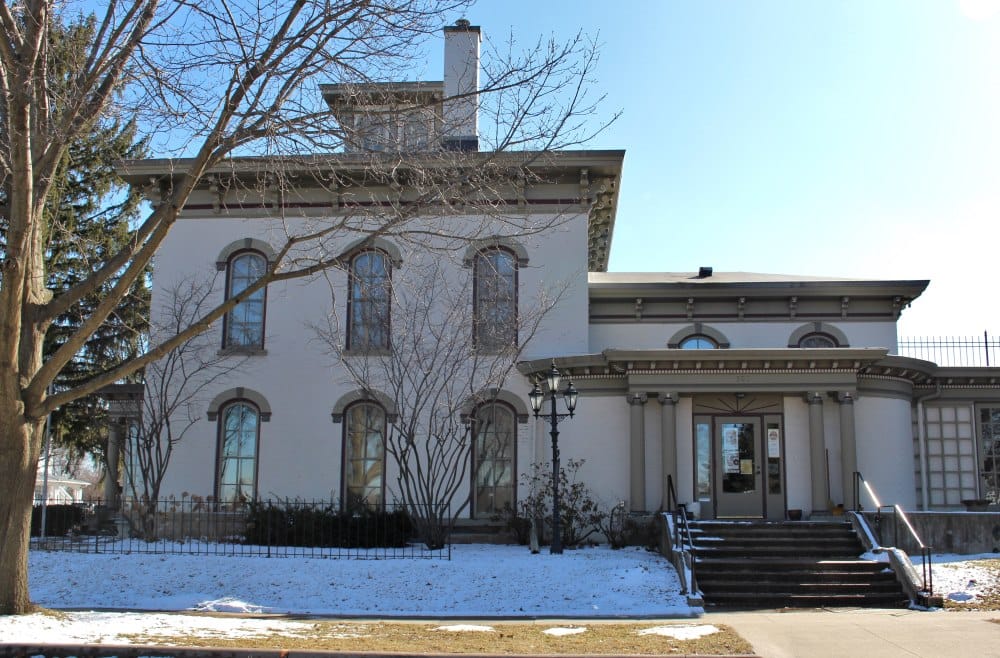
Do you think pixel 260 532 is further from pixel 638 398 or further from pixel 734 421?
pixel 734 421

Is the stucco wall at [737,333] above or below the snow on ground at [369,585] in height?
above

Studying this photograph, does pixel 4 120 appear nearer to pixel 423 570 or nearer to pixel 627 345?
pixel 423 570

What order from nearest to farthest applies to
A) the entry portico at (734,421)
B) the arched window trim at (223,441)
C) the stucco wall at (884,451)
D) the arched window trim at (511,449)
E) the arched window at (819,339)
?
1. the entry portico at (734,421)
2. the stucco wall at (884,451)
3. the arched window trim at (511,449)
4. the arched window trim at (223,441)
5. the arched window at (819,339)

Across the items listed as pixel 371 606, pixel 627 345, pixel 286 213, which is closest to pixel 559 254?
pixel 627 345

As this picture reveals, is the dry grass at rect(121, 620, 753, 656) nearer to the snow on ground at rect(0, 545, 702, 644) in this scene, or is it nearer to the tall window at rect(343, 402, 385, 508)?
the snow on ground at rect(0, 545, 702, 644)

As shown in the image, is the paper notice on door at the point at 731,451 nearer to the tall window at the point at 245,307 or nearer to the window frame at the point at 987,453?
the window frame at the point at 987,453

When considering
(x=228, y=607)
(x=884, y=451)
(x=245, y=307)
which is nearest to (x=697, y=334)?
(x=884, y=451)

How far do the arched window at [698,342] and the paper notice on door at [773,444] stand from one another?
3099 mm

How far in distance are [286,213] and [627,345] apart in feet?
27.2

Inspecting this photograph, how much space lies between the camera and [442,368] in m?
20.0

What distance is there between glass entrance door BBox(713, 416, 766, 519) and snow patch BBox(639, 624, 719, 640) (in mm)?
7756

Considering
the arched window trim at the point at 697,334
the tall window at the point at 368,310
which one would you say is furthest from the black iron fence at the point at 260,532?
the arched window trim at the point at 697,334

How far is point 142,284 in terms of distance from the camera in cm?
3008

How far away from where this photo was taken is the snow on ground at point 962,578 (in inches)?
574
